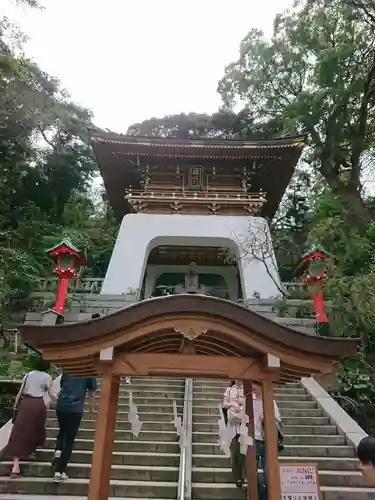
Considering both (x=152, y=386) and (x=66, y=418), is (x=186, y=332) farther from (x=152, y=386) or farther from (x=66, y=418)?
(x=152, y=386)

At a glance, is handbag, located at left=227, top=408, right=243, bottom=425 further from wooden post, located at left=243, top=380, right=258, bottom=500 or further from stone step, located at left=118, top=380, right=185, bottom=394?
stone step, located at left=118, top=380, right=185, bottom=394

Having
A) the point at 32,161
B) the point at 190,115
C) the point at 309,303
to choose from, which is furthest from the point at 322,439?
the point at 190,115

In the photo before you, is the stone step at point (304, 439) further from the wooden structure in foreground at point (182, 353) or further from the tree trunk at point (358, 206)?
the tree trunk at point (358, 206)

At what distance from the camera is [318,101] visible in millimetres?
21484

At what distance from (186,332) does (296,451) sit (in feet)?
11.3

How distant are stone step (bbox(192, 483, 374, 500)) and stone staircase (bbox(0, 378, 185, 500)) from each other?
265 mm

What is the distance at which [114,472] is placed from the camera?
5148 mm

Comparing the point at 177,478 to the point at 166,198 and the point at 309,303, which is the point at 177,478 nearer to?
the point at 309,303

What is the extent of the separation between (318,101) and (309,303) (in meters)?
13.5

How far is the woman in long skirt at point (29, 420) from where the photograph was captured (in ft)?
16.5

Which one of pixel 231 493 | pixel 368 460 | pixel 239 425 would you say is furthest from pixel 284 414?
pixel 368 460

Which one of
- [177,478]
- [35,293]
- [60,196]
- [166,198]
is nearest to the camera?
[177,478]

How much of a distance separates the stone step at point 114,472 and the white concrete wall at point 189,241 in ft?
27.8

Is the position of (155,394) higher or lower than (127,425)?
higher
